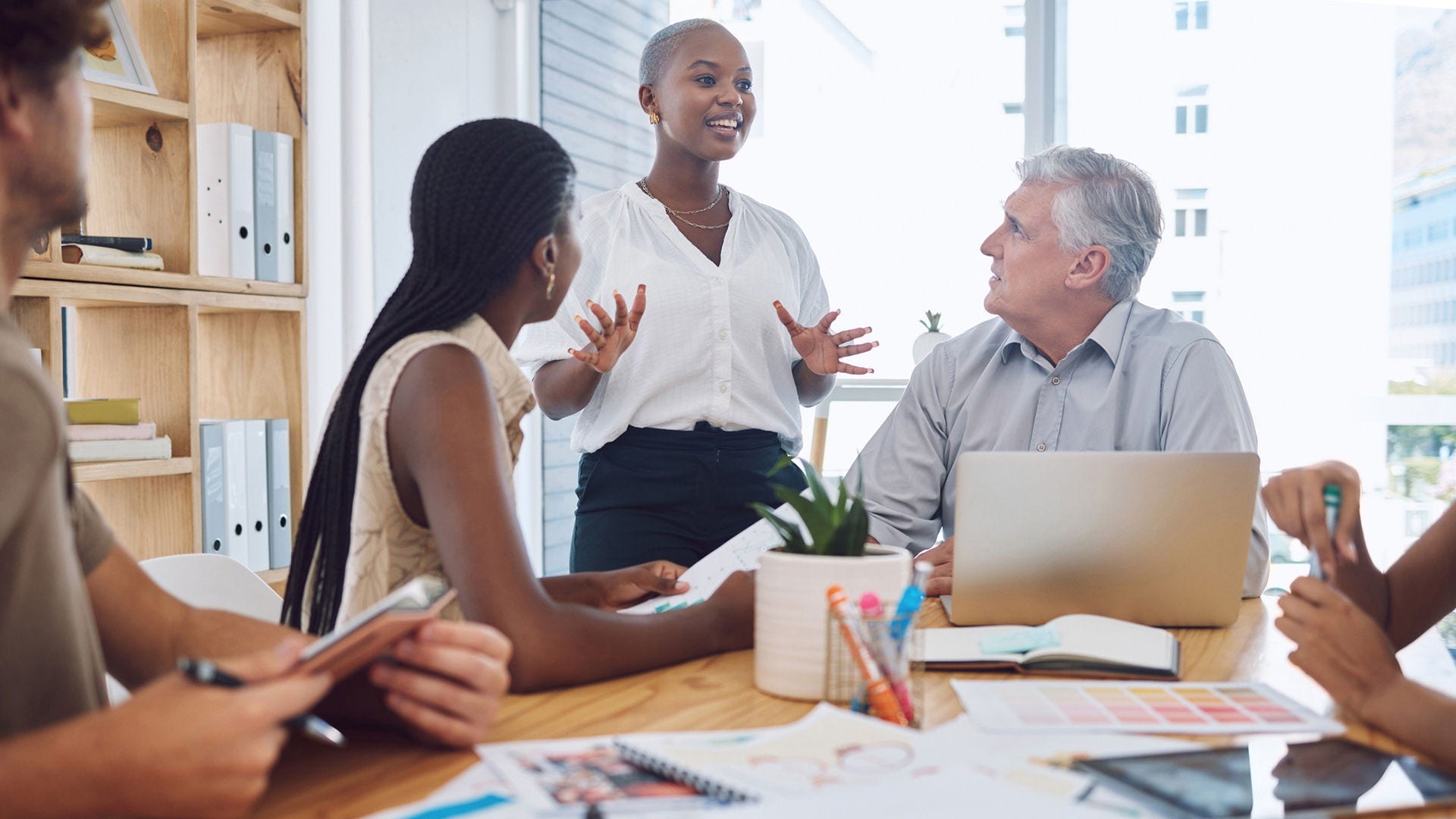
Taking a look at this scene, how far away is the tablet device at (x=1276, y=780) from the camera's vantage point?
0.82 meters

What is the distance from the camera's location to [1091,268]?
2.07m

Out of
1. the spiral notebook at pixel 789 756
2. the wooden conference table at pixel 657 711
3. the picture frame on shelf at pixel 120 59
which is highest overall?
the picture frame on shelf at pixel 120 59

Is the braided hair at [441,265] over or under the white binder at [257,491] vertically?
over

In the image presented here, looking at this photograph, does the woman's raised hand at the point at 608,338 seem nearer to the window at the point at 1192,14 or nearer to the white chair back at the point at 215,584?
the white chair back at the point at 215,584

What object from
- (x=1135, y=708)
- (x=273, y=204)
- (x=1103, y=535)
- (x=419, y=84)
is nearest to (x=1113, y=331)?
(x=1103, y=535)

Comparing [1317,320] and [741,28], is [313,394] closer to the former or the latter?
[741,28]

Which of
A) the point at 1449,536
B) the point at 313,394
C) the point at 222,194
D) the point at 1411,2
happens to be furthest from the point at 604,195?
the point at 1411,2

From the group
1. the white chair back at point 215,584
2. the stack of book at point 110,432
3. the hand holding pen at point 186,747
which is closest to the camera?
the hand holding pen at point 186,747

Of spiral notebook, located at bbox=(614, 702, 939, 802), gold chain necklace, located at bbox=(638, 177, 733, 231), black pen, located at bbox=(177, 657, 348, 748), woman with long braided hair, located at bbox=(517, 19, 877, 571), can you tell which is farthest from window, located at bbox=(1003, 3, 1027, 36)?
black pen, located at bbox=(177, 657, 348, 748)

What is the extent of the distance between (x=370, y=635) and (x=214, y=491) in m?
1.87

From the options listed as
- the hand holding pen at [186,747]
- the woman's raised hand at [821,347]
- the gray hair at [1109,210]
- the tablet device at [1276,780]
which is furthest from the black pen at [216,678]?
the gray hair at [1109,210]

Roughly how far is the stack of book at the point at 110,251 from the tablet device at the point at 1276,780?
2079 mm

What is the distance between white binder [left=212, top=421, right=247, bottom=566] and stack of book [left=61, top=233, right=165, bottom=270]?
38cm

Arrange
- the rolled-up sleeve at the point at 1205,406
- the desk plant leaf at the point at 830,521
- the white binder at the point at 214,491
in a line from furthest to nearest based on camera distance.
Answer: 1. the white binder at the point at 214,491
2. the rolled-up sleeve at the point at 1205,406
3. the desk plant leaf at the point at 830,521
